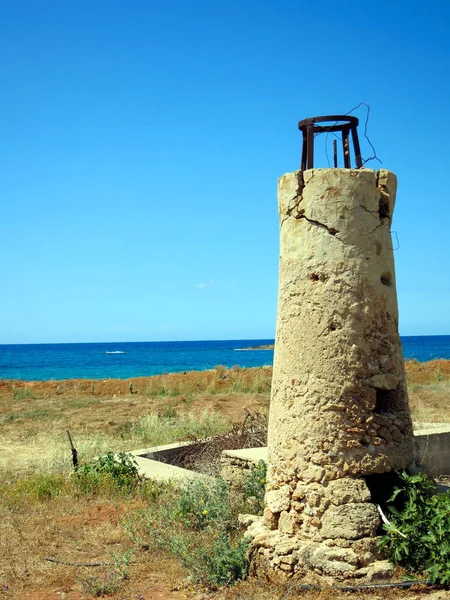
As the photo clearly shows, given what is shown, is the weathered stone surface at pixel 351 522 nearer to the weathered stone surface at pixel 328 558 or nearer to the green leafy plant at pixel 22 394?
the weathered stone surface at pixel 328 558

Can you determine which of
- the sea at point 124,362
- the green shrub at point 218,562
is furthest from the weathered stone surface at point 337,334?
the sea at point 124,362

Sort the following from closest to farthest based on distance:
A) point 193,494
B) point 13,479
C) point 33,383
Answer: point 193,494 → point 13,479 → point 33,383

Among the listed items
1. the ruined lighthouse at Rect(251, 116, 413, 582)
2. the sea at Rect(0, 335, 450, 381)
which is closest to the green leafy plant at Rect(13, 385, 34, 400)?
the sea at Rect(0, 335, 450, 381)

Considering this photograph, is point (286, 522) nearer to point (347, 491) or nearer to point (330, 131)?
point (347, 491)

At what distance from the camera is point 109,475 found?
8.05 meters

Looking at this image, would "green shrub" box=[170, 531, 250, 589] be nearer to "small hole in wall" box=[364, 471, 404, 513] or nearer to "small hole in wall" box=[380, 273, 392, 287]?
"small hole in wall" box=[364, 471, 404, 513]

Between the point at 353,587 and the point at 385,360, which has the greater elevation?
the point at 385,360

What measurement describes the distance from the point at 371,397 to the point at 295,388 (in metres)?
0.59

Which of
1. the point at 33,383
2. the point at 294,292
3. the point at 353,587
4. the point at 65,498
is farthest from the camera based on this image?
the point at 33,383

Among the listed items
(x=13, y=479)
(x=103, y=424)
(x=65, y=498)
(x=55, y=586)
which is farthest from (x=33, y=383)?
(x=55, y=586)

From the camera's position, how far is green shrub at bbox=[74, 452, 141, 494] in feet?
26.2

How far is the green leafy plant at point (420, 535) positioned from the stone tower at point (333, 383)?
162 millimetres

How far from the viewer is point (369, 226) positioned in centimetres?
511

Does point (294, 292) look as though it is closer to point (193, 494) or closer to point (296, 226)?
point (296, 226)
